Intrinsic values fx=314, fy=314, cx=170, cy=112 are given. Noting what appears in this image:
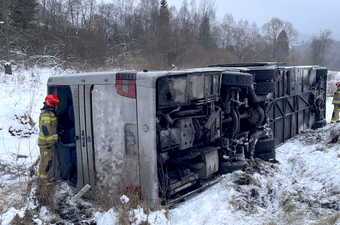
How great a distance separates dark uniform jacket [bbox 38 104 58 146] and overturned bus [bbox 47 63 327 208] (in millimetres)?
217

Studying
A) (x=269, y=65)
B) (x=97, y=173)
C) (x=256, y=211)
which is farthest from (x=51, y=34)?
(x=256, y=211)

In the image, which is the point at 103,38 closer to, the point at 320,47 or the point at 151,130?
the point at 151,130

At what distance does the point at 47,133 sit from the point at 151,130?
190cm

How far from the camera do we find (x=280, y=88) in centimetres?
710

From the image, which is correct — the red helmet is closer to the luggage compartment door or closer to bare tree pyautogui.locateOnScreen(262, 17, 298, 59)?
the luggage compartment door

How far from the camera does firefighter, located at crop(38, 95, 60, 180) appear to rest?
460 cm

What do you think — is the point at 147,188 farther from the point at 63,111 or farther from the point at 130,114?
the point at 63,111

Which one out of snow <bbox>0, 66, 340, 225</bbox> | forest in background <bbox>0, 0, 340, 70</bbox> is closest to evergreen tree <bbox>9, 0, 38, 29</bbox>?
forest in background <bbox>0, 0, 340, 70</bbox>

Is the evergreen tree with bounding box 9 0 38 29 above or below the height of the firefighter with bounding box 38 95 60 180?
above

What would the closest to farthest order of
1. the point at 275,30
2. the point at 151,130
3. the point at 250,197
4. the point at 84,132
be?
the point at 151,130
the point at 84,132
the point at 250,197
the point at 275,30

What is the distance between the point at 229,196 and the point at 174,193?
29.6 inches

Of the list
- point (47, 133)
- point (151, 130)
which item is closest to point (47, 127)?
point (47, 133)

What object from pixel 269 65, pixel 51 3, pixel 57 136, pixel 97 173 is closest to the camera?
pixel 97 173

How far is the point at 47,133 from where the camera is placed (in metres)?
4.61
